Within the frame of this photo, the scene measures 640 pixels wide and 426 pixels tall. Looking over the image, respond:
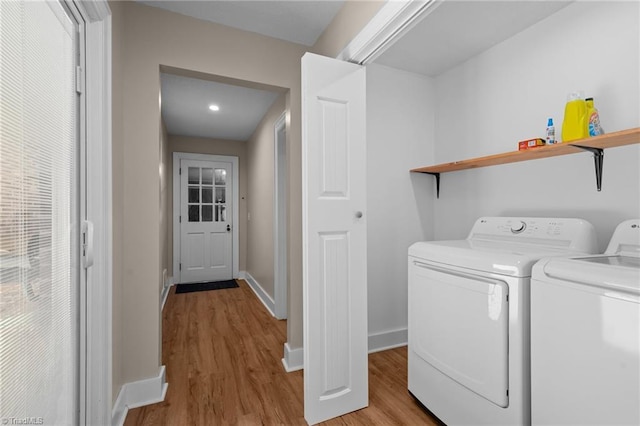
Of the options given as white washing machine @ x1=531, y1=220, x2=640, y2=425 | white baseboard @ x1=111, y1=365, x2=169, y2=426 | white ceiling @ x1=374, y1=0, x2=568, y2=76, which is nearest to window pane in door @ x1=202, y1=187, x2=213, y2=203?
white baseboard @ x1=111, y1=365, x2=169, y2=426

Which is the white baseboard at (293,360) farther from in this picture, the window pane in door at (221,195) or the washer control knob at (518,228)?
the window pane in door at (221,195)

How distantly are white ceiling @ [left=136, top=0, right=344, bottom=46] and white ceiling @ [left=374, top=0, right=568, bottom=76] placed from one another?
23.2 inches

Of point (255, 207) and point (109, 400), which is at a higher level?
point (255, 207)

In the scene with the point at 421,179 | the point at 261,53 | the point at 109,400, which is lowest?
the point at 109,400

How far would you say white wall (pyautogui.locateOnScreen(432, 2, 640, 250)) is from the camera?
155 centimetres

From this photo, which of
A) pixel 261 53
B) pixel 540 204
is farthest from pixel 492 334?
pixel 261 53

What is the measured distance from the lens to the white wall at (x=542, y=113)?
1546 mm

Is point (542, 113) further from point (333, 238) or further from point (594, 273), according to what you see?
point (333, 238)

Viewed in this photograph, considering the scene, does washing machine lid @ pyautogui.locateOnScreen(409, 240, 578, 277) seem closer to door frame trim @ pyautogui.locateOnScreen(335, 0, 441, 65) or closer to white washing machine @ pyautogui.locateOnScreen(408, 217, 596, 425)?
white washing machine @ pyautogui.locateOnScreen(408, 217, 596, 425)

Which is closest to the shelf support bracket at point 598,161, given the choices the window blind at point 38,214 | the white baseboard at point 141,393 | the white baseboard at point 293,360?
the white baseboard at point 293,360

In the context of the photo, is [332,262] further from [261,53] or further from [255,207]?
[255,207]

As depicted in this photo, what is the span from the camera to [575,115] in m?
1.54

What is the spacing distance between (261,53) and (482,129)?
177 cm

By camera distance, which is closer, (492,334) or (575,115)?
(492,334)
